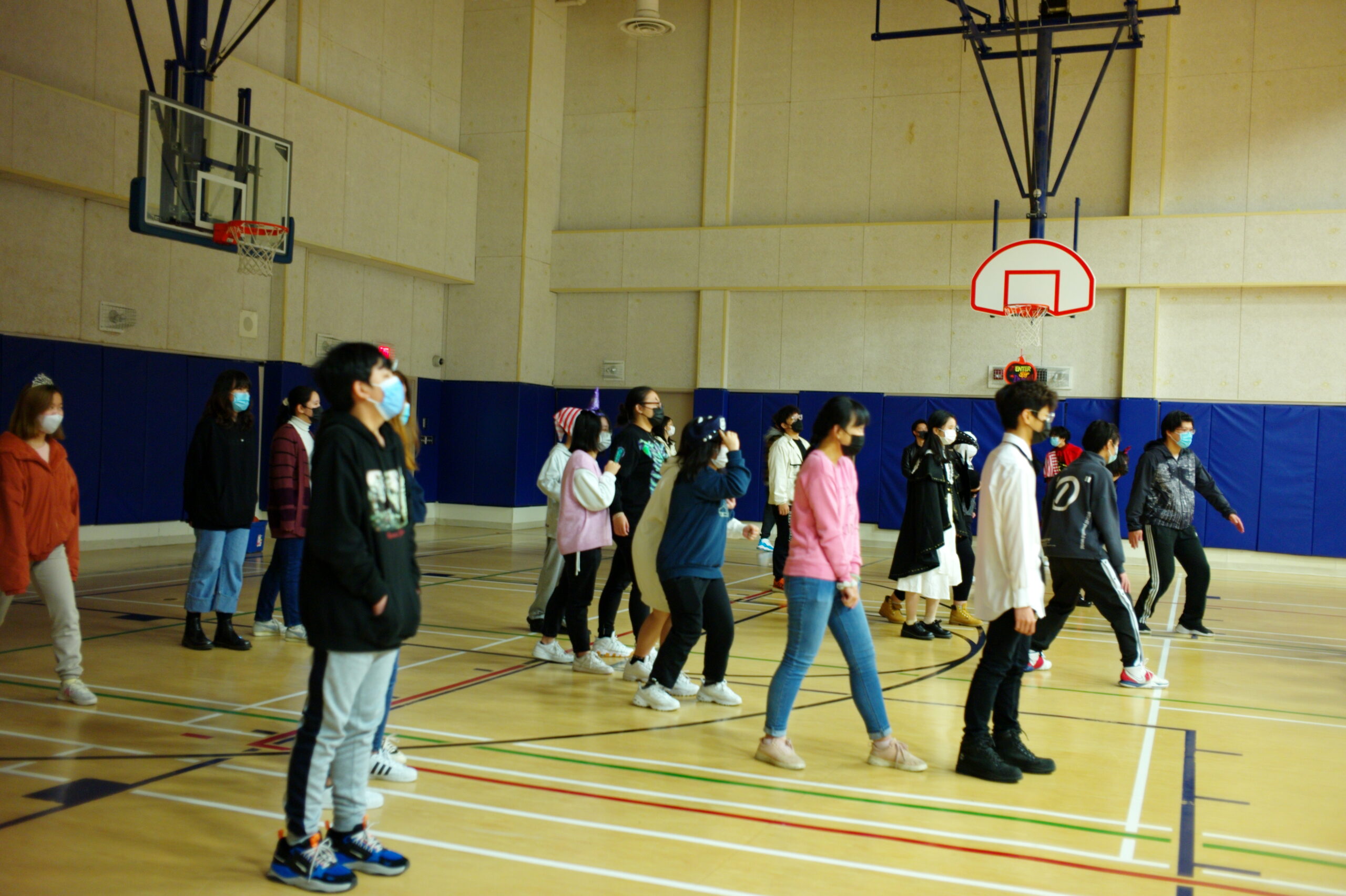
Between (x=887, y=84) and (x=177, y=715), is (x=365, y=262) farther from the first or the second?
(x=177, y=715)

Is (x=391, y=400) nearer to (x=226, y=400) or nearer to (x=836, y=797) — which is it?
(x=836, y=797)

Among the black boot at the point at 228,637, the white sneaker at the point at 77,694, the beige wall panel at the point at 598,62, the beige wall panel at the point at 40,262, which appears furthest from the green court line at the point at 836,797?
the beige wall panel at the point at 598,62

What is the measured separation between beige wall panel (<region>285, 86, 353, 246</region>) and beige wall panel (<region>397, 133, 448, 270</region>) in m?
1.32

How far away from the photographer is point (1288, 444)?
15805mm

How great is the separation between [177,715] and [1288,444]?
15.5 metres

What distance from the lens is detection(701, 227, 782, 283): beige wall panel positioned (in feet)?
59.7

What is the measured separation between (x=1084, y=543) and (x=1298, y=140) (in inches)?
489

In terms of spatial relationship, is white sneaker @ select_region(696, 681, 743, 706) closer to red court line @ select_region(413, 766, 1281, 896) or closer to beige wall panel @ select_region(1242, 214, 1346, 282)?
red court line @ select_region(413, 766, 1281, 896)

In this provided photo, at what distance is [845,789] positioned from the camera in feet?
15.9

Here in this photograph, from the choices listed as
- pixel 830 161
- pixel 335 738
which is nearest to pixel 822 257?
pixel 830 161

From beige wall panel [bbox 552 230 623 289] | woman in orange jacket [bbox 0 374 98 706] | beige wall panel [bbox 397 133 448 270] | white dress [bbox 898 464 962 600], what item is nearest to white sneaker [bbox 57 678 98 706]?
woman in orange jacket [bbox 0 374 98 706]

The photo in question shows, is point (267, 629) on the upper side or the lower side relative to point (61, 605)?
lower

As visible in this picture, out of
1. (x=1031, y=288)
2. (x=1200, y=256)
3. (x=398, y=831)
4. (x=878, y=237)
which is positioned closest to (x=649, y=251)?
(x=878, y=237)

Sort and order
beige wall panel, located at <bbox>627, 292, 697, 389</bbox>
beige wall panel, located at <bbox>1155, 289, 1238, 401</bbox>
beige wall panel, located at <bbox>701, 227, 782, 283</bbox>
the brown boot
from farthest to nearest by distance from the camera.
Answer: beige wall panel, located at <bbox>627, 292, 697, 389</bbox>
beige wall panel, located at <bbox>701, 227, 782, 283</bbox>
beige wall panel, located at <bbox>1155, 289, 1238, 401</bbox>
the brown boot
